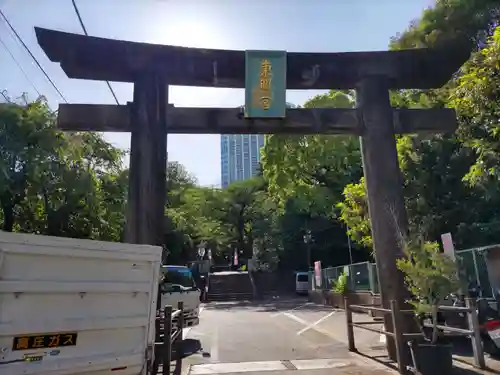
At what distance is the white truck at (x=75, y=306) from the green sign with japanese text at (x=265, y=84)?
415cm

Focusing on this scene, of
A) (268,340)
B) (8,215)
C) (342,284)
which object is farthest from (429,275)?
(8,215)

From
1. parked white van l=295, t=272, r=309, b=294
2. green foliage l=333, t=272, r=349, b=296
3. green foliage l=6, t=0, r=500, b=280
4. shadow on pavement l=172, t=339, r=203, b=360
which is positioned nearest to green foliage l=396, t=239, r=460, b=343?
green foliage l=6, t=0, r=500, b=280

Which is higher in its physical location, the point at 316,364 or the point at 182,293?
the point at 182,293

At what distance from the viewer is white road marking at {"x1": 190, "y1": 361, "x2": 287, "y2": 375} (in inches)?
284

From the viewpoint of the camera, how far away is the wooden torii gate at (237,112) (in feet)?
24.0

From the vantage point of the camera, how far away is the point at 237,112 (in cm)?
795

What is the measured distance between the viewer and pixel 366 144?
802cm

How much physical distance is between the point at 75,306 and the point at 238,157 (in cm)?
4694

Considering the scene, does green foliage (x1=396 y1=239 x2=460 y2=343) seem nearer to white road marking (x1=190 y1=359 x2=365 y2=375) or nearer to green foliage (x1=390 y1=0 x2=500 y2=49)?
white road marking (x1=190 y1=359 x2=365 y2=375)

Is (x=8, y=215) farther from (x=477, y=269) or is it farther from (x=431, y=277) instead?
(x=477, y=269)

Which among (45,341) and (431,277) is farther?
(431,277)

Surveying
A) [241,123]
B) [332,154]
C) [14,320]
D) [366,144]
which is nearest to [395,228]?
[366,144]

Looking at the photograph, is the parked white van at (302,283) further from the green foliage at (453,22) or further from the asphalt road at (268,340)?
the green foliage at (453,22)

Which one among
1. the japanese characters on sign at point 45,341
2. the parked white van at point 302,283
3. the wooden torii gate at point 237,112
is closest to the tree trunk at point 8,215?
the wooden torii gate at point 237,112
